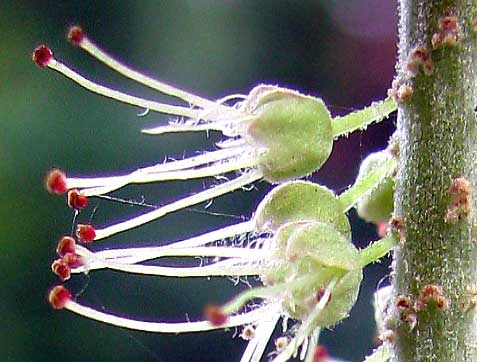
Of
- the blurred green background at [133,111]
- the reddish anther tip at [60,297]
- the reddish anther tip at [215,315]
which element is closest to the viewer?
the reddish anther tip at [215,315]

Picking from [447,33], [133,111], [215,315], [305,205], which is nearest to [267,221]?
[305,205]

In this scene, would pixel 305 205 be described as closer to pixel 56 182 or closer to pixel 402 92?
pixel 402 92

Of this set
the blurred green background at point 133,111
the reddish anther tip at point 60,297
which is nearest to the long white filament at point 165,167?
the reddish anther tip at point 60,297

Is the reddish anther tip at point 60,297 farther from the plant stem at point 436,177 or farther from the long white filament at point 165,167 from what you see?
the plant stem at point 436,177

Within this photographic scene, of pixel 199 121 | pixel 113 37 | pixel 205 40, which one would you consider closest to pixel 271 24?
pixel 205 40

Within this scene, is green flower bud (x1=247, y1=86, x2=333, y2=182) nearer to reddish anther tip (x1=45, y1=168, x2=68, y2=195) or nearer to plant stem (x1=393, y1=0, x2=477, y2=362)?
plant stem (x1=393, y1=0, x2=477, y2=362)

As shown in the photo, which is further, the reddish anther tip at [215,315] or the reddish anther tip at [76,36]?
the reddish anther tip at [76,36]
